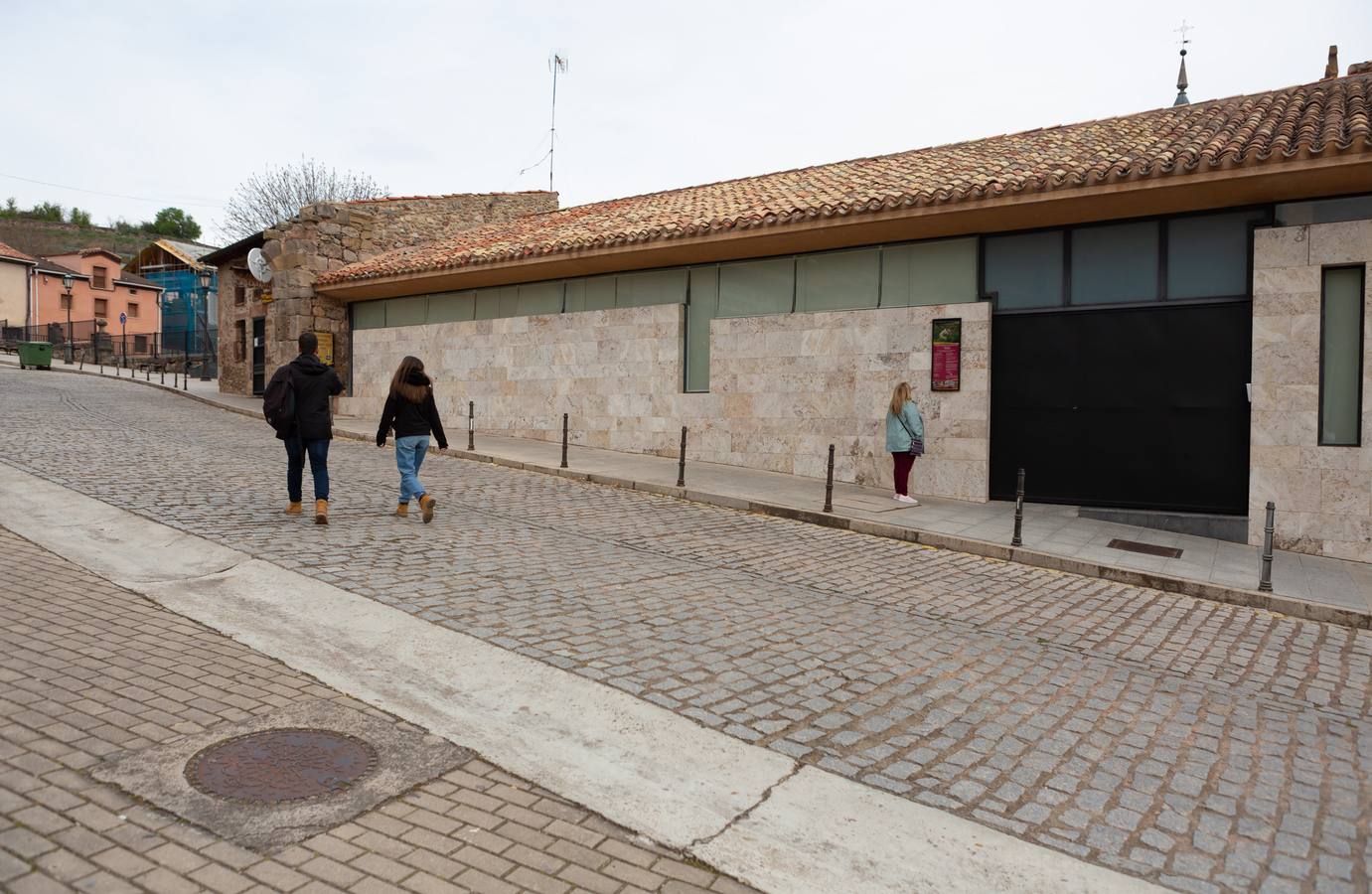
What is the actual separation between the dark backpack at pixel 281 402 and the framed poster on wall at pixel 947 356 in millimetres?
9253

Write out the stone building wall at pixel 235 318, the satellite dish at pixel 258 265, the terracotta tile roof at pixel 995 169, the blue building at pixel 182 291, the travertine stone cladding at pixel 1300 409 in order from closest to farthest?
the travertine stone cladding at pixel 1300 409, the terracotta tile roof at pixel 995 169, the satellite dish at pixel 258 265, the stone building wall at pixel 235 318, the blue building at pixel 182 291

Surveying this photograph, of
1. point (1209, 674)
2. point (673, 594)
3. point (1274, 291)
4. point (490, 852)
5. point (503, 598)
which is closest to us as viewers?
point (490, 852)

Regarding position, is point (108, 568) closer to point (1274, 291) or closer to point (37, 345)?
point (1274, 291)

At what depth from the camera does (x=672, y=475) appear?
556 inches

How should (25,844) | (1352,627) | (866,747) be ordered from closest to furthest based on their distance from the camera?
(25,844)
(866,747)
(1352,627)

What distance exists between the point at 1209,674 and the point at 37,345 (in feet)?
127

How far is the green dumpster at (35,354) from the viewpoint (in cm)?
3212

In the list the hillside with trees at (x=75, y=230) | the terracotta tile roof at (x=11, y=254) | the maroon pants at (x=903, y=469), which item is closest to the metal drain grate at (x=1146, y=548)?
the maroon pants at (x=903, y=469)

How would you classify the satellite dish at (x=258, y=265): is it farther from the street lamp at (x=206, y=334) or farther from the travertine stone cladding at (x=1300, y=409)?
the travertine stone cladding at (x=1300, y=409)

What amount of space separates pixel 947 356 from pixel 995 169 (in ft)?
9.81

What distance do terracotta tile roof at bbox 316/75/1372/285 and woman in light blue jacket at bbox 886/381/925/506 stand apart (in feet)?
9.38

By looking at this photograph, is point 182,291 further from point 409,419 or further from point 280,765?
point 280,765

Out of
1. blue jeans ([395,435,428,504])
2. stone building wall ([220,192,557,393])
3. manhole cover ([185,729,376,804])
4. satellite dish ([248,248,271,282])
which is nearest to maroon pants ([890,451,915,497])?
blue jeans ([395,435,428,504])

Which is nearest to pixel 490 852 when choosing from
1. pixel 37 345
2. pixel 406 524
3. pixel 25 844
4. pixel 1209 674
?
pixel 25 844
